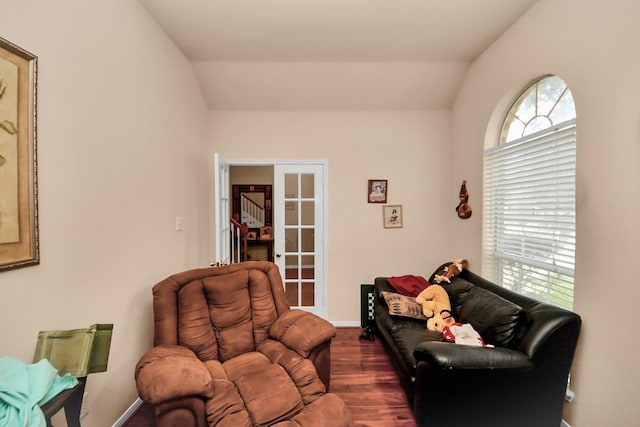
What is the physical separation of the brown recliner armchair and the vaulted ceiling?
1907 millimetres

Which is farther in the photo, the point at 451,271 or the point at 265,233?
the point at 265,233

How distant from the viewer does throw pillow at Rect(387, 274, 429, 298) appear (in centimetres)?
264

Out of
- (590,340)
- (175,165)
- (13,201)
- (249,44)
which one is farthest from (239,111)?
(590,340)

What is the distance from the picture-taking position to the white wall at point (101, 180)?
1.23m

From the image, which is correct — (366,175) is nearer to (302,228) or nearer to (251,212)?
(302,228)

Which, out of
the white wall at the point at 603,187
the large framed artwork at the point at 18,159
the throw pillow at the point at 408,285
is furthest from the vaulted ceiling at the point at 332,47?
the throw pillow at the point at 408,285

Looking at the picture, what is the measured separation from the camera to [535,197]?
2039mm

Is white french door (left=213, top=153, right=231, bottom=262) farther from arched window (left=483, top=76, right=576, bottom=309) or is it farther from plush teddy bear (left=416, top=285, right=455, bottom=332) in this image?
arched window (left=483, top=76, right=576, bottom=309)

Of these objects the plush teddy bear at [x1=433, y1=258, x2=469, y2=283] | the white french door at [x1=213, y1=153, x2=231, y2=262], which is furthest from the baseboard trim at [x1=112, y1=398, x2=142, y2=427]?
the plush teddy bear at [x1=433, y1=258, x2=469, y2=283]

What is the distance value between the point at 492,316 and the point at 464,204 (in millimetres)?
1361

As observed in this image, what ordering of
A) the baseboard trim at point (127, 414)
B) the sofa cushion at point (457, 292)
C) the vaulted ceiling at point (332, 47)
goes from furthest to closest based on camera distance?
1. the sofa cushion at point (457, 292)
2. the vaulted ceiling at point (332, 47)
3. the baseboard trim at point (127, 414)

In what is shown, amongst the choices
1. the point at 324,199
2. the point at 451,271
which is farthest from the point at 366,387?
the point at 324,199

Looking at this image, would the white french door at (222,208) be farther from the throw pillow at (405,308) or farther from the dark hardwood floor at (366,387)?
the throw pillow at (405,308)

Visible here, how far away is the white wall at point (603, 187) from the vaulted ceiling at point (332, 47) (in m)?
0.58
